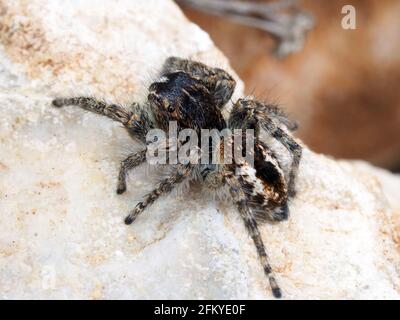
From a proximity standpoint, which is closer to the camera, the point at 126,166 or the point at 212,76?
the point at 126,166

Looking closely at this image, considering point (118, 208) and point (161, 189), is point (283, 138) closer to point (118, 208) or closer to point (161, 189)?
point (161, 189)

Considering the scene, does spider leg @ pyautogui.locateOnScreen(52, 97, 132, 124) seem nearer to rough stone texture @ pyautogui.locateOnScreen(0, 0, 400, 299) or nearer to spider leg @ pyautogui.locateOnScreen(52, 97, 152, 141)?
spider leg @ pyautogui.locateOnScreen(52, 97, 152, 141)

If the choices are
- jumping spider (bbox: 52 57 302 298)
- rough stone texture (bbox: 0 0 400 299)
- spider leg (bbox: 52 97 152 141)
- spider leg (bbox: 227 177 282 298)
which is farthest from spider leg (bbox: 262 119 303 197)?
spider leg (bbox: 52 97 152 141)

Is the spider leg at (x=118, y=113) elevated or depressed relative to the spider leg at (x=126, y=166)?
elevated

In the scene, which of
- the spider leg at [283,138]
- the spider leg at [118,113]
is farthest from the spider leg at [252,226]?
the spider leg at [118,113]

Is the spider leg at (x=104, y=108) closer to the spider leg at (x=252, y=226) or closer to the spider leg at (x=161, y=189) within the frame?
the spider leg at (x=161, y=189)

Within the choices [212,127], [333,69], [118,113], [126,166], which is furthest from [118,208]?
[333,69]
